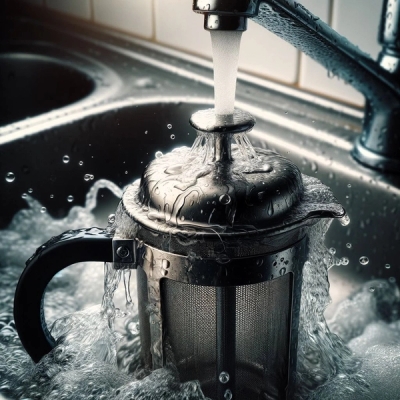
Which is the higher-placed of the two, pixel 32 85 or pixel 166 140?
pixel 32 85

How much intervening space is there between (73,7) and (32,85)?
0.24 m

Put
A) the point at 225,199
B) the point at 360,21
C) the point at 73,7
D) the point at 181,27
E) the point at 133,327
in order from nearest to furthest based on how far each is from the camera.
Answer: the point at 225,199 → the point at 133,327 → the point at 360,21 → the point at 181,27 → the point at 73,7

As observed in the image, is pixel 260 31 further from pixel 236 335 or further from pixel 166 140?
pixel 236 335

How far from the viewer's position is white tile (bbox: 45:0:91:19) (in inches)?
48.9

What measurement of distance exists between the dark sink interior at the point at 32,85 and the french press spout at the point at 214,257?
68 cm

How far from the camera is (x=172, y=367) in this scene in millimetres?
423

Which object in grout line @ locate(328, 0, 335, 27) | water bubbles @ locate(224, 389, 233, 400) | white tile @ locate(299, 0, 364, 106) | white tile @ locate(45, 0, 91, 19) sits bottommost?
water bubbles @ locate(224, 389, 233, 400)

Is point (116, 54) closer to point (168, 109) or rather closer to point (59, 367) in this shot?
point (168, 109)

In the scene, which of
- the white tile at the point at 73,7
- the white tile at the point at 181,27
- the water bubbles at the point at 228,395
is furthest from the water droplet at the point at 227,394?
the white tile at the point at 73,7

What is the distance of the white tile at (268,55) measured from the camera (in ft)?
2.84

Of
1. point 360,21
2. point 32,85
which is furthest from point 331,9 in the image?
point 32,85

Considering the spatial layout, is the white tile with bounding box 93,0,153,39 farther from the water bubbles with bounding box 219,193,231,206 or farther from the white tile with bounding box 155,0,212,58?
the water bubbles with bounding box 219,193,231,206

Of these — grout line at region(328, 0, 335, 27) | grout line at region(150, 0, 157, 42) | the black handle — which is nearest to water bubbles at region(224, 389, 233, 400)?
the black handle

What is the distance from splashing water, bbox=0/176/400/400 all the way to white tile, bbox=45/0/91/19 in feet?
2.52
